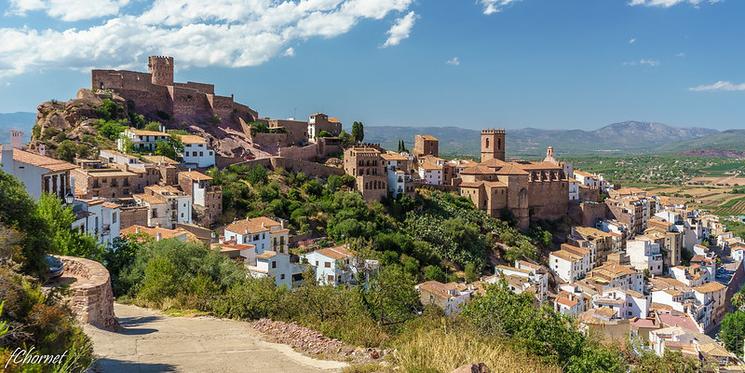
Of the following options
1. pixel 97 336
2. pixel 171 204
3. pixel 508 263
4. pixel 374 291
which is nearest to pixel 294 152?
pixel 171 204

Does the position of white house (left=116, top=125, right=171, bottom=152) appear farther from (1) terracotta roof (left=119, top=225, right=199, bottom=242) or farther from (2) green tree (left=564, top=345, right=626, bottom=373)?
(2) green tree (left=564, top=345, right=626, bottom=373)

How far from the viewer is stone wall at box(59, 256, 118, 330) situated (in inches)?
312

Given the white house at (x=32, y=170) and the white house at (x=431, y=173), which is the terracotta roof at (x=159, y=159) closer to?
the white house at (x=32, y=170)

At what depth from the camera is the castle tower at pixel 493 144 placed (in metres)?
54.5

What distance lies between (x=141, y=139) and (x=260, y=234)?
41.5 feet

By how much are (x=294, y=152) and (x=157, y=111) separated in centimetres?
1072

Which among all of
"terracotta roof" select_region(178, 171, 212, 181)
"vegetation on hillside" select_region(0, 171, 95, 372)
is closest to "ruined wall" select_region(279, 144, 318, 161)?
"terracotta roof" select_region(178, 171, 212, 181)

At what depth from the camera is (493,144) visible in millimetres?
54406

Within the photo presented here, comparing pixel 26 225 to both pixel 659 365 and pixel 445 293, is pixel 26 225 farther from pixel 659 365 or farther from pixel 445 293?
pixel 445 293

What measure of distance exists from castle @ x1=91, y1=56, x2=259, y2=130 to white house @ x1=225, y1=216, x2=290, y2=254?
685 inches

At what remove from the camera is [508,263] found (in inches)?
1505

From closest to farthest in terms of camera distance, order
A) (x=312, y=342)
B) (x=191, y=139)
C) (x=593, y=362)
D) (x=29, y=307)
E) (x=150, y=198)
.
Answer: (x=29, y=307)
(x=312, y=342)
(x=593, y=362)
(x=150, y=198)
(x=191, y=139)

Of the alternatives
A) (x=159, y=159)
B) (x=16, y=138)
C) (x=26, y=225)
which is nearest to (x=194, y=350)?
(x=26, y=225)

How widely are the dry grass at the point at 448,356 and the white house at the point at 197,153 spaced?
3091 cm
